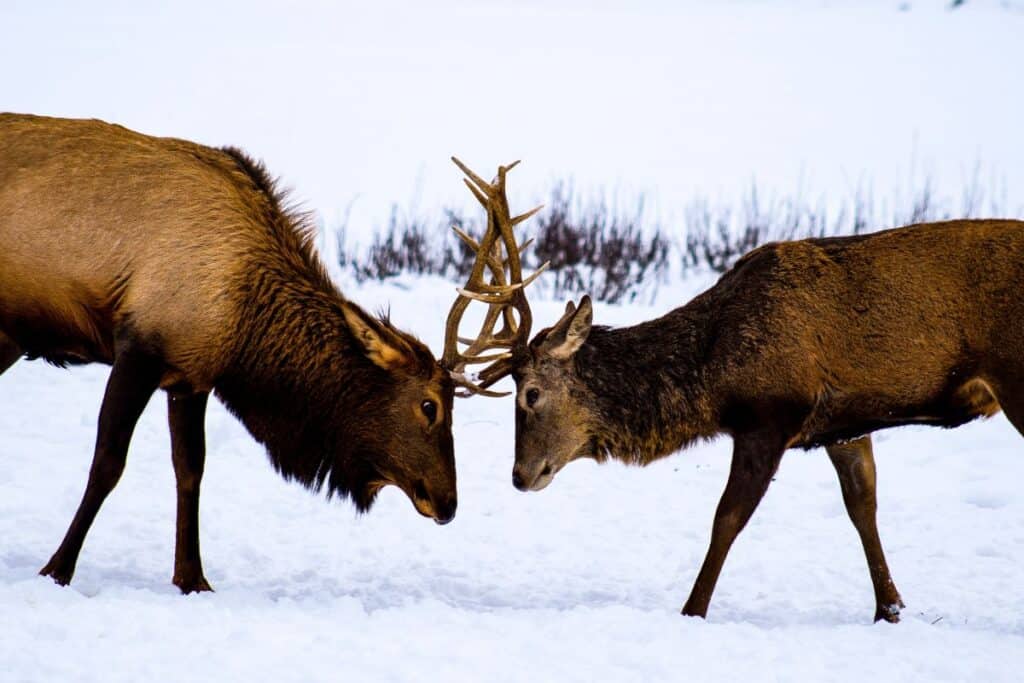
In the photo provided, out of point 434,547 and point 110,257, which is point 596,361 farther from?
point 110,257

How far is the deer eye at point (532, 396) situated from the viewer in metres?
6.47

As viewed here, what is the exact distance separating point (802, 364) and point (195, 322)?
2.53 metres

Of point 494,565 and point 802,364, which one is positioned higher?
point 802,364

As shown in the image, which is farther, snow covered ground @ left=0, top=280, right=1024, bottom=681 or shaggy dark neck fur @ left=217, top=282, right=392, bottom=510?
shaggy dark neck fur @ left=217, top=282, right=392, bottom=510

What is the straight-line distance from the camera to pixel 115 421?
18.3 ft

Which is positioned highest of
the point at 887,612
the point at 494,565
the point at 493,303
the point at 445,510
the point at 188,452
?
the point at 493,303

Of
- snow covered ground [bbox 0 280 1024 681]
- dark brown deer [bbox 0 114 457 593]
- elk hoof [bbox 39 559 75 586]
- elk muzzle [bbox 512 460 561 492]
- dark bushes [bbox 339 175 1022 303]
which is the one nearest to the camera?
snow covered ground [bbox 0 280 1024 681]

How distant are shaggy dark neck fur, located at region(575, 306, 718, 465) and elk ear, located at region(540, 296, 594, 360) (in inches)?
2.7

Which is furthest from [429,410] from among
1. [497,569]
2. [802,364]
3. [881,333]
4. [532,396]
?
[881,333]

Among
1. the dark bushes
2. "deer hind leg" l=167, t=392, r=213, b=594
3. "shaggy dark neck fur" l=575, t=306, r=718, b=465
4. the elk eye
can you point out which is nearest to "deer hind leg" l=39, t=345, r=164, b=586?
"deer hind leg" l=167, t=392, r=213, b=594

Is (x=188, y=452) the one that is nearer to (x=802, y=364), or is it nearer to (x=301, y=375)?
(x=301, y=375)

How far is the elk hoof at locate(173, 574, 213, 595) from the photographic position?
586cm

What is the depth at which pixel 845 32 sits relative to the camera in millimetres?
A: 41875

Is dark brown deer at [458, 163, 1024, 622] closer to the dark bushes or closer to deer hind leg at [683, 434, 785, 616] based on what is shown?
deer hind leg at [683, 434, 785, 616]
